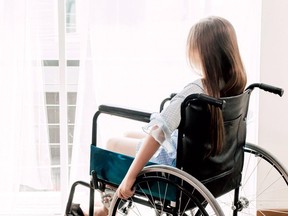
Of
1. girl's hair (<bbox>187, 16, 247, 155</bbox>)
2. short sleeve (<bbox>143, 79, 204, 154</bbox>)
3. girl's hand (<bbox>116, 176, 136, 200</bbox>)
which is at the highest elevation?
girl's hair (<bbox>187, 16, 247, 155</bbox>)

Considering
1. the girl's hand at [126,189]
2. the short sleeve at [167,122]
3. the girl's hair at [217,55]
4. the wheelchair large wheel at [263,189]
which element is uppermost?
the girl's hair at [217,55]

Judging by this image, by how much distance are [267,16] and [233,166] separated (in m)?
1.01

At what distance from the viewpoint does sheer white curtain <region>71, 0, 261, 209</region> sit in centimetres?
214

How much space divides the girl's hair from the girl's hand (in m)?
0.30

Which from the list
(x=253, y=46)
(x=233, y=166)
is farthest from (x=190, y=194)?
(x=253, y=46)

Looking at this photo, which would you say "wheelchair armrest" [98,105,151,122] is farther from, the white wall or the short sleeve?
the white wall

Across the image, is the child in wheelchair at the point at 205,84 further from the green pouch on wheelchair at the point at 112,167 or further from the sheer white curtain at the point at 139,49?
the sheer white curtain at the point at 139,49

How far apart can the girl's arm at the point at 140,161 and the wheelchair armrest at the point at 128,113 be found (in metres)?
0.09

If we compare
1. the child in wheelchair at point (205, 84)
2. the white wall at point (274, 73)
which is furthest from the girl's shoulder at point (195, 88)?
the white wall at point (274, 73)

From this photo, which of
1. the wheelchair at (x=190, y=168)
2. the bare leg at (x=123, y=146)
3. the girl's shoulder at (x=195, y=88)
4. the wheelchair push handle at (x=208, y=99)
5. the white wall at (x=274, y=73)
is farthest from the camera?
the white wall at (x=274, y=73)

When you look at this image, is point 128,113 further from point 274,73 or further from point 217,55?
point 274,73

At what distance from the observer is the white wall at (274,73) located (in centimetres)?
214

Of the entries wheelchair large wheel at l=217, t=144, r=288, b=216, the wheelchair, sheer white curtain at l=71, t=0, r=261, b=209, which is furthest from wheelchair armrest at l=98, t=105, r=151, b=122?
wheelchair large wheel at l=217, t=144, r=288, b=216

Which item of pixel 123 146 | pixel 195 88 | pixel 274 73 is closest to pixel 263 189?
pixel 274 73
